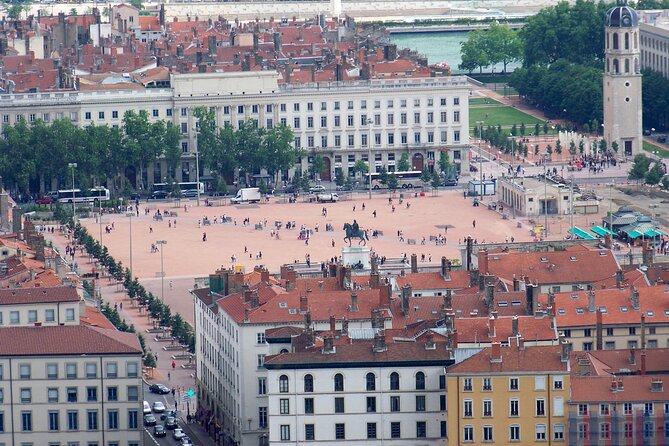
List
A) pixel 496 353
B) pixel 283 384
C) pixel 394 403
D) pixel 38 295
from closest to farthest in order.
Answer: pixel 496 353, pixel 283 384, pixel 394 403, pixel 38 295

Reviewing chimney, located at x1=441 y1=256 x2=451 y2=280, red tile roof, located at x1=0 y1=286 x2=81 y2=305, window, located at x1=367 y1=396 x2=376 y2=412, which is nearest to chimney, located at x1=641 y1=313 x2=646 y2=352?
chimney, located at x1=441 y1=256 x2=451 y2=280

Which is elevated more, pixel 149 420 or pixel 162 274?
pixel 162 274

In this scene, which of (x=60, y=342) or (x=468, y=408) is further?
(x=60, y=342)

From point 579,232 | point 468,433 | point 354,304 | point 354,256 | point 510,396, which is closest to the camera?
point 510,396

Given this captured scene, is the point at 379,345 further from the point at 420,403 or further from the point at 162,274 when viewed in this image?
the point at 162,274

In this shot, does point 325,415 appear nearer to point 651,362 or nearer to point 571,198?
point 651,362

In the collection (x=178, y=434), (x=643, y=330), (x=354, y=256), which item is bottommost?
(x=178, y=434)

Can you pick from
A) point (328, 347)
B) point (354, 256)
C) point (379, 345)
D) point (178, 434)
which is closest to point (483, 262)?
point (354, 256)

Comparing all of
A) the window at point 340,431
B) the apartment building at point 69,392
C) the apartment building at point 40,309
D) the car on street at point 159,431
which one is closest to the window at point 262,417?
the car on street at point 159,431
